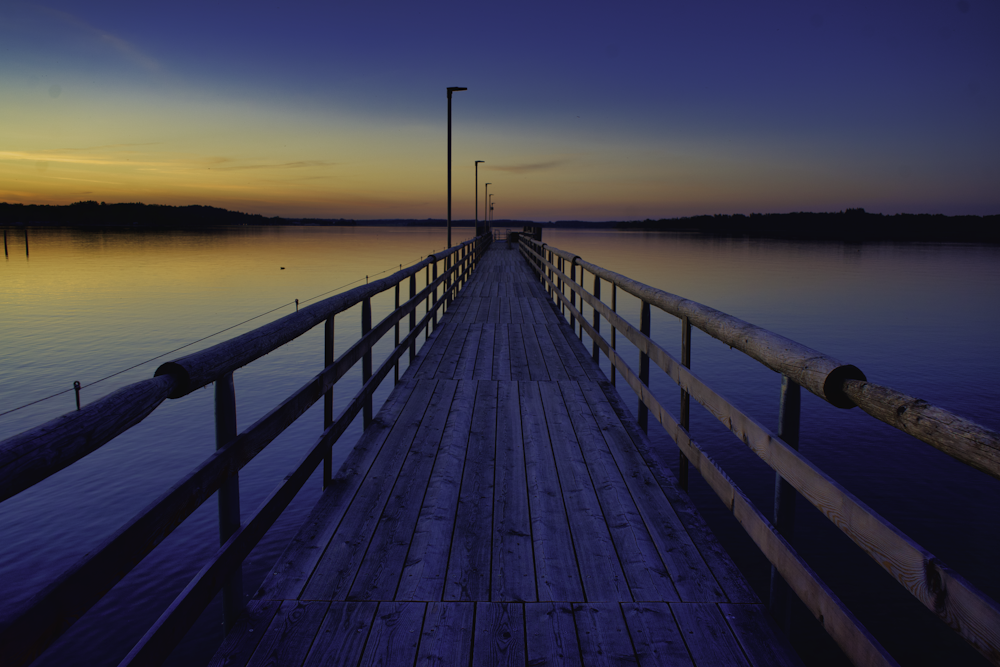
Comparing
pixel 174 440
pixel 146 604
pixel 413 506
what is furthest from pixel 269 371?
pixel 413 506

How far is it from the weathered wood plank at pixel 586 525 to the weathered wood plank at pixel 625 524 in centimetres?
A: 4

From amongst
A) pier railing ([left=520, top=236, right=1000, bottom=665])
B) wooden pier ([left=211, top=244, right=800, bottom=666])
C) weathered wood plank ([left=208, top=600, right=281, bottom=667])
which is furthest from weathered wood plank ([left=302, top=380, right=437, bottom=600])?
pier railing ([left=520, top=236, right=1000, bottom=665])

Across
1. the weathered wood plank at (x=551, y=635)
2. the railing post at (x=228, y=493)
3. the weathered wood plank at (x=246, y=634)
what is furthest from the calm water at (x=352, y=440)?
the weathered wood plank at (x=551, y=635)

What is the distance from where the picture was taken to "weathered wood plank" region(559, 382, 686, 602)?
273cm

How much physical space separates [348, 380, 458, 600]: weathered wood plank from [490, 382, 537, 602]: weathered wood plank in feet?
1.47

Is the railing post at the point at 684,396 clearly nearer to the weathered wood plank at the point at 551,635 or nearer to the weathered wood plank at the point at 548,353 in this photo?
the weathered wood plank at the point at 551,635

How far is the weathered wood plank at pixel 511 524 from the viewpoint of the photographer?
107 inches

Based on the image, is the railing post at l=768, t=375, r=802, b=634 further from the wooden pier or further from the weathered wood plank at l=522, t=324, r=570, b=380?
the weathered wood plank at l=522, t=324, r=570, b=380

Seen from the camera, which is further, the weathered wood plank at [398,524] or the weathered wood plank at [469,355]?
the weathered wood plank at [469,355]

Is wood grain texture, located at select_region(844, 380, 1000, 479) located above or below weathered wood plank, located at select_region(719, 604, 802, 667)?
above

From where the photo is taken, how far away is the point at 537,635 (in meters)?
2.40

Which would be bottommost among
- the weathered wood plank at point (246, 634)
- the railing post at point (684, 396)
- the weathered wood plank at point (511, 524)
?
the weathered wood plank at point (246, 634)

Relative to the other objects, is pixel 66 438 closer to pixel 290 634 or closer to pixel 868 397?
pixel 290 634

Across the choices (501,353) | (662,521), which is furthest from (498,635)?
(501,353)
